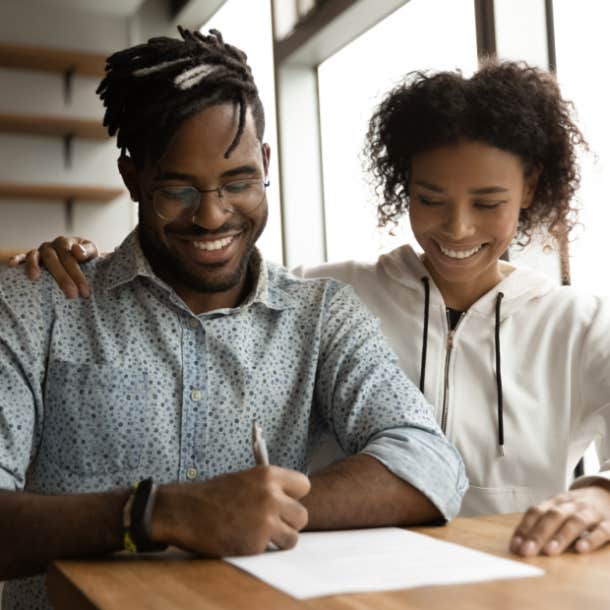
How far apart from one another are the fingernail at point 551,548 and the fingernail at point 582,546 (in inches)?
1.3

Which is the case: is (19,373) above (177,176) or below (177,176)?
below

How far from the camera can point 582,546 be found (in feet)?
3.59

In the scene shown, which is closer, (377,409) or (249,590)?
(249,590)

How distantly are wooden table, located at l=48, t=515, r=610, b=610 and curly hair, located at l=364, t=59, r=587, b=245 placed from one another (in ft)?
3.01

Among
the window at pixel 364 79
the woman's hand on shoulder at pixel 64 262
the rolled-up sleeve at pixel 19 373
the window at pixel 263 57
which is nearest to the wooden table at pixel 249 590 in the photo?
the rolled-up sleeve at pixel 19 373

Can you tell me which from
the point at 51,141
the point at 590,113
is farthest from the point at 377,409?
the point at 51,141

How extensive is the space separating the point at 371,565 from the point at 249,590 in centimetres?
15

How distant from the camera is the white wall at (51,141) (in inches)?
185

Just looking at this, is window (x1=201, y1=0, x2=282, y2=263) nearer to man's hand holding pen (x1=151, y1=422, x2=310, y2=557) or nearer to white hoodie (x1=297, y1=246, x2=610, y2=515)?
white hoodie (x1=297, y1=246, x2=610, y2=515)

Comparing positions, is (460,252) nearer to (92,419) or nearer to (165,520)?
(92,419)

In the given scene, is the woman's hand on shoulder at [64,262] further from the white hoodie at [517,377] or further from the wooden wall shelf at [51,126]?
the wooden wall shelf at [51,126]

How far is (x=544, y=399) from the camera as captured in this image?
5.78 ft

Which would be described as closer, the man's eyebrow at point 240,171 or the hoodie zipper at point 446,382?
the man's eyebrow at point 240,171

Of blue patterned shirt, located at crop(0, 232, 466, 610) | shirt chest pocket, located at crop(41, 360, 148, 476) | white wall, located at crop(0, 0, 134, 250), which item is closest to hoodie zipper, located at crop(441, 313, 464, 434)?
blue patterned shirt, located at crop(0, 232, 466, 610)
